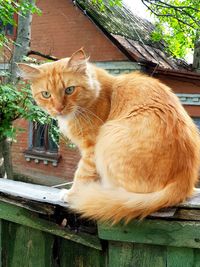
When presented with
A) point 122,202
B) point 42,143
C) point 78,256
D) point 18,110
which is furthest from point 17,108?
point 42,143

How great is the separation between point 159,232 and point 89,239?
303mm

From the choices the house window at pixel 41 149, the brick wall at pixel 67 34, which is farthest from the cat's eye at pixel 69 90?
the house window at pixel 41 149

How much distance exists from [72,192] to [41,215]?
180 mm

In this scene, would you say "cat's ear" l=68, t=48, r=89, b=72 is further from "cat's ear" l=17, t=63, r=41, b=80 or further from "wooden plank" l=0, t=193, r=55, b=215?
"wooden plank" l=0, t=193, r=55, b=215

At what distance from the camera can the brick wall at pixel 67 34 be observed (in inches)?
305

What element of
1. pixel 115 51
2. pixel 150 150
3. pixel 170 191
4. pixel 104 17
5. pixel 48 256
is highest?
pixel 104 17

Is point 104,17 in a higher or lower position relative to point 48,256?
higher

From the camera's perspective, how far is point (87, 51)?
8.02 metres

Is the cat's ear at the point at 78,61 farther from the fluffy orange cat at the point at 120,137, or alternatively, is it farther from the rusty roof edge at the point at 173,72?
the rusty roof edge at the point at 173,72

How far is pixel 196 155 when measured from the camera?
5.62 feet

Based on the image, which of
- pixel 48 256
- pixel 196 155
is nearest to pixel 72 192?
pixel 48 256

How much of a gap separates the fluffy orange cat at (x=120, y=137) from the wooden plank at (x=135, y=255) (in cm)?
14

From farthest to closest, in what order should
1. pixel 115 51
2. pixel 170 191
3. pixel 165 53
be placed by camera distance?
pixel 165 53 → pixel 115 51 → pixel 170 191

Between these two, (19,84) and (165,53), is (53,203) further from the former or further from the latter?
(165,53)
